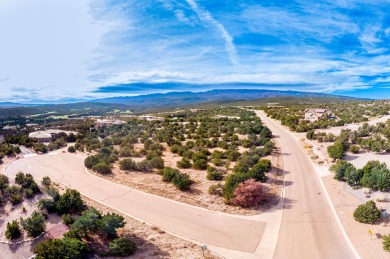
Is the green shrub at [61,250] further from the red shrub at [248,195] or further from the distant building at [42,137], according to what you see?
the distant building at [42,137]

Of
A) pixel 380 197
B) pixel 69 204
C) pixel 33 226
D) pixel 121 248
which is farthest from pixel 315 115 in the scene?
pixel 33 226

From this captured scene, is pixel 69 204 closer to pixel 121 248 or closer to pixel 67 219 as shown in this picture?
pixel 67 219

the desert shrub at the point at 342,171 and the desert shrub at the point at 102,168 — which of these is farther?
the desert shrub at the point at 102,168

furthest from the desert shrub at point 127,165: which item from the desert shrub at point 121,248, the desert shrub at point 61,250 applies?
the desert shrub at point 61,250

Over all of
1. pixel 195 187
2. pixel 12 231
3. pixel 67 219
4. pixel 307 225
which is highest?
pixel 67 219

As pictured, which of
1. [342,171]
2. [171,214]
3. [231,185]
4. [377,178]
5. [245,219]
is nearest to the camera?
[245,219]

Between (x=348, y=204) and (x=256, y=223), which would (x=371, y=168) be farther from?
(x=256, y=223)

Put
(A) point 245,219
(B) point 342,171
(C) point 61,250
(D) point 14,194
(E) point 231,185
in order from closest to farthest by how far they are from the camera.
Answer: (C) point 61,250
(A) point 245,219
(D) point 14,194
(E) point 231,185
(B) point 342,171

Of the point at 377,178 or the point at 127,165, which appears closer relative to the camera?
the point at 377,178
